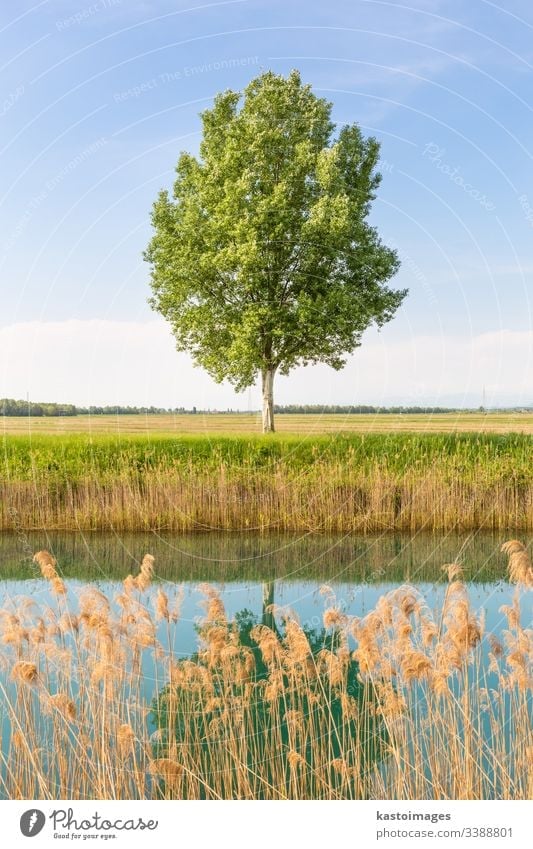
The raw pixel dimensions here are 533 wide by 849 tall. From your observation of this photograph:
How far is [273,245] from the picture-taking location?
2980 cm

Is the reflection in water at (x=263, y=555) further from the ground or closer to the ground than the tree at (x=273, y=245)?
closer to the ground

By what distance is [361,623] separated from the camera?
6176 mm

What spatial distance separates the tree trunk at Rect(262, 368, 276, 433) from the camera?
103 feet

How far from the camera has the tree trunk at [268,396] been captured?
103 feet
